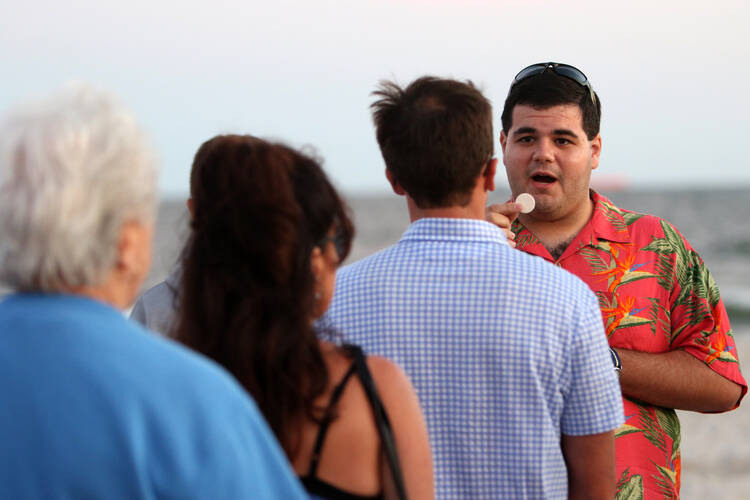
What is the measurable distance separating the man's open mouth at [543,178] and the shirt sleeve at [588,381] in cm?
115

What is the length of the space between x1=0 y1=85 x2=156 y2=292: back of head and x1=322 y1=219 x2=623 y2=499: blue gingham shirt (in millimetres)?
858

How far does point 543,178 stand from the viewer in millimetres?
3148

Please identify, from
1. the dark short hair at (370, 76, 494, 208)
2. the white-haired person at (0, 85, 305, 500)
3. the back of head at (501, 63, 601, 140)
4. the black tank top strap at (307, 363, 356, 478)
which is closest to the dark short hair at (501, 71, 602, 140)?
the back of head at (501, 63, 601, 140)

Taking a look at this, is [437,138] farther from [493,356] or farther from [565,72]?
[565,72]

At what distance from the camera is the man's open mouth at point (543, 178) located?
312 centimetres

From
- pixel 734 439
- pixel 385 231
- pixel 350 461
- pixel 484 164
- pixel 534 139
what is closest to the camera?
pixel 350 461

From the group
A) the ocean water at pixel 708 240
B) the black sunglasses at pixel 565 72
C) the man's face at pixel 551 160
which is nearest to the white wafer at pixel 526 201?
the man's face at pixel 551 160

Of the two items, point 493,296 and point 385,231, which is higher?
point 493,296

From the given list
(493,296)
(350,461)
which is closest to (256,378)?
(350,461)

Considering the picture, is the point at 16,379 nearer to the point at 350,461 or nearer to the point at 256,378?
the point at 256,378

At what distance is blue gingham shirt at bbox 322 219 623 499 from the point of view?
6.40 ft

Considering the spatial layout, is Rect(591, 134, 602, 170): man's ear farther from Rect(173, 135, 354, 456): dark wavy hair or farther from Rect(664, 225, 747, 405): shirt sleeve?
Rect(173, 135, 354, 456): dark wavy hair

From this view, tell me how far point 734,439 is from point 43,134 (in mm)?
9273

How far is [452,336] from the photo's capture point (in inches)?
77.4
